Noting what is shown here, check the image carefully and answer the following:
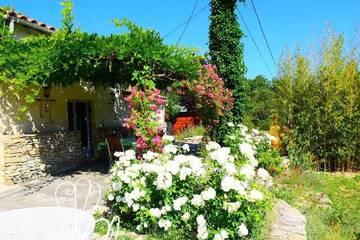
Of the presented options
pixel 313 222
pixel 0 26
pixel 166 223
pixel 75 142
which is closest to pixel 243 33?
pixel 75 142

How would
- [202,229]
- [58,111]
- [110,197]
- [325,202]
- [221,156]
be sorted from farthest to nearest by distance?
[58,111], [325,202], [110,197], [221,156], [202,229]

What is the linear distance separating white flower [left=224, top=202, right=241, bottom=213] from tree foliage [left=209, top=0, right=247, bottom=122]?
823cm

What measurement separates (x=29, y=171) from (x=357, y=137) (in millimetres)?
8558

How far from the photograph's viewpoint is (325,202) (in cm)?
696

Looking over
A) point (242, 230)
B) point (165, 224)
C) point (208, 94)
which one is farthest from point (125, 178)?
point (208, 94)

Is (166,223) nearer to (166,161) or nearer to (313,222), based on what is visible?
(166,161)

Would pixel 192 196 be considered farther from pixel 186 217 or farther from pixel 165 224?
pixel 165 224

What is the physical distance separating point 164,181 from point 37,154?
20.1 ft

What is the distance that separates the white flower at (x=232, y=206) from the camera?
3977 millimetres

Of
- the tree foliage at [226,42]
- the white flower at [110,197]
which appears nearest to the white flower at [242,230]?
the white flower at [110,197]

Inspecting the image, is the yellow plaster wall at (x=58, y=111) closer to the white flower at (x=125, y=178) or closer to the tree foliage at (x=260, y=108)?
the white flower at (x=125, y=178)

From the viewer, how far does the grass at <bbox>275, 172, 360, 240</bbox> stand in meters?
5.40

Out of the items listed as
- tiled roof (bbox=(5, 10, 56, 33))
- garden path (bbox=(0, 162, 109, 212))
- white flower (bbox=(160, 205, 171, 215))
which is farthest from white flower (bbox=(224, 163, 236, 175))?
tiled roof (bbox=(5, 10, 56, 33))

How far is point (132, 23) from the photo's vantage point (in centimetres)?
855
